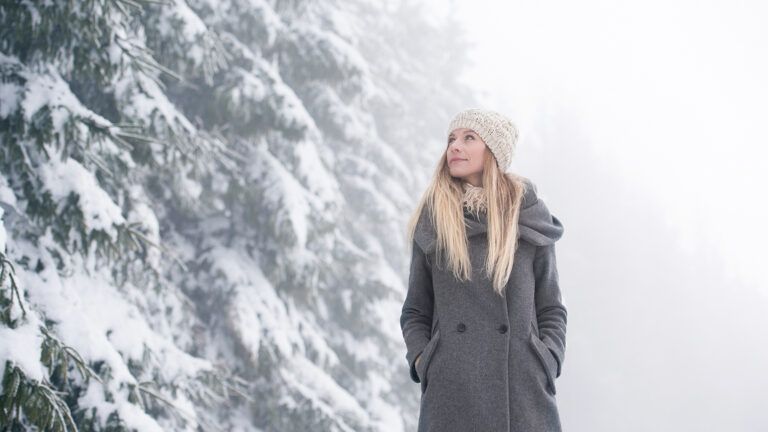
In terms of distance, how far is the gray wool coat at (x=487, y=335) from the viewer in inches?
112

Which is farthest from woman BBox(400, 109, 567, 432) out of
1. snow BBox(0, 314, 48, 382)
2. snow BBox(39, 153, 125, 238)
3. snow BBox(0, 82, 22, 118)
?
snow BBox(0, 82, 22, 118)

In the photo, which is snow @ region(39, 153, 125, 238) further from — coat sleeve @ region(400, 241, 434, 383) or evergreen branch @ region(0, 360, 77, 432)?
coat sleeve @ region(400, 241, 434, 383)

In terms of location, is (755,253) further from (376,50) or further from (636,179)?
(376,50)

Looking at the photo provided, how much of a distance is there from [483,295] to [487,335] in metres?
0.17

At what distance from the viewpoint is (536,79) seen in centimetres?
6256

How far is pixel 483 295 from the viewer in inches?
119

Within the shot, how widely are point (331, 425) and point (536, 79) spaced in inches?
2230

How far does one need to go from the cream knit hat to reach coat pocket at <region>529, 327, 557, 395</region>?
810mm

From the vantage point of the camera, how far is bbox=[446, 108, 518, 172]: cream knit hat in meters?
3.30

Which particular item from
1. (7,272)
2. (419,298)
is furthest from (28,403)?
(419,298)

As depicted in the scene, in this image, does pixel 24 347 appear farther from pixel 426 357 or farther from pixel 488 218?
pixel 488 218

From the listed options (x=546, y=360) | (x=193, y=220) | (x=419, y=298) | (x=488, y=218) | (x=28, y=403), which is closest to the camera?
(x=546, y=360)

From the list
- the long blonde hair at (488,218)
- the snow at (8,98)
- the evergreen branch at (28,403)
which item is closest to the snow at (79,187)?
the snow at (8,98)

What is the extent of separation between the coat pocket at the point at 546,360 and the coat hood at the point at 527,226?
42cm
